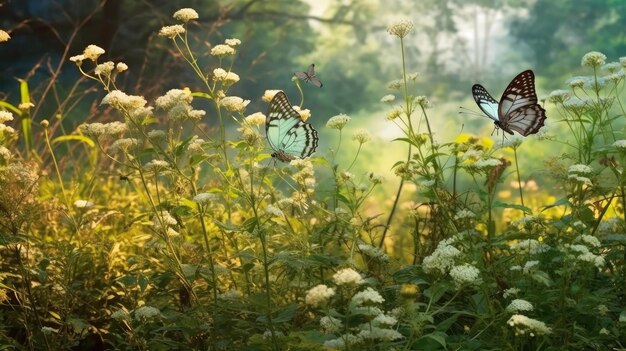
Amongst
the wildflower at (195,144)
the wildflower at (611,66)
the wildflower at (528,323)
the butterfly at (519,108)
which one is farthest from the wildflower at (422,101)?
the wildflower at (528,323)

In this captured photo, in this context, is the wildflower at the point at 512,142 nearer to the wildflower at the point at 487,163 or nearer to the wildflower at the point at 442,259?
the wildflower at the point at 487,163

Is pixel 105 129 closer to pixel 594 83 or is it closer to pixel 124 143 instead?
pixel 124 143

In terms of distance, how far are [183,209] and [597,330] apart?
138 centimetres

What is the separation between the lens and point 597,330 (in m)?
2.75

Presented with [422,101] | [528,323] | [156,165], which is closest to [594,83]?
[422,101]

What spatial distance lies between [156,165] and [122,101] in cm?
26

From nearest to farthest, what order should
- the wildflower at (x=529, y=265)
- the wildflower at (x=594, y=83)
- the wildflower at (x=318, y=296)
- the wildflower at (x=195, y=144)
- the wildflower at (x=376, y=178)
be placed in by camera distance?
the wildflower at (x=318, y=296)
the wildflower at (x=529, y=265)
the wildflower at (x=195, y=144)
the wildflower at (x=376, y=178)
the wildflower at (x=594, y=83)

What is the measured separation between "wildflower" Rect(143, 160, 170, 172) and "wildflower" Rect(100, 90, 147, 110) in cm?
19

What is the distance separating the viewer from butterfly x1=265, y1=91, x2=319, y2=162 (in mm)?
3113

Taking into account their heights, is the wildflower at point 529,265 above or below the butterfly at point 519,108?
below

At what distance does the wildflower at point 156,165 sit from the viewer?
9.41 feet

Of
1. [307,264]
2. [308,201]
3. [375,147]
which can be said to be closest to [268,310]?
[307,264]

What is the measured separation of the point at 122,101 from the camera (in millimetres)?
2744

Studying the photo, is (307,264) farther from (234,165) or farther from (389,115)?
(389,115)
